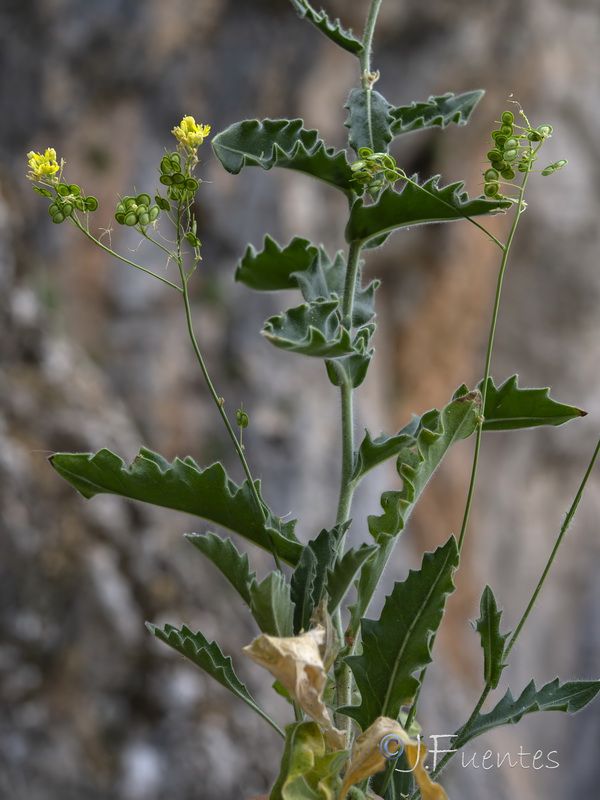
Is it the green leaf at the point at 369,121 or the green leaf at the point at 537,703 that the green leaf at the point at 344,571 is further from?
the green leaf at the point at 369,121

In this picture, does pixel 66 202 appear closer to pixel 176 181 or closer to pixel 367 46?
pixel 176 181

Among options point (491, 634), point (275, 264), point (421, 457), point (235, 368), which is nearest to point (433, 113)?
point (275, 264)

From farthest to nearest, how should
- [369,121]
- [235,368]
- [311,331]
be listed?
[235,368] < [369,121] < [311,331]

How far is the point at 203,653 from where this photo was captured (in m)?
0.57

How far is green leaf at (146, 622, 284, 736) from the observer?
572 millimetres

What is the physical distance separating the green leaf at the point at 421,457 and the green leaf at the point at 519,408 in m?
0.04

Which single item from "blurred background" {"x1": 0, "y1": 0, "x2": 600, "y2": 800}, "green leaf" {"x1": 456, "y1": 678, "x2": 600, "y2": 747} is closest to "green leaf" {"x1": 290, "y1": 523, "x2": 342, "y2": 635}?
"green leaf" {"x1": 456, "y1": 678, "x2": 600, "y2": 747}

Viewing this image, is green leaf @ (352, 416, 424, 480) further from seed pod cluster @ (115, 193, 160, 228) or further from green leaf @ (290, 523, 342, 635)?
seed pod cluster @ (115, 193, 160, 228)

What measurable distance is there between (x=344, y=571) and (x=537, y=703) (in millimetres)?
160

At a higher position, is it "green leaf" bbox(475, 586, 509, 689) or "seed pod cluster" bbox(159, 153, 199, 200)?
"seed pod cluster" bbox(159, 153, 199, 200)

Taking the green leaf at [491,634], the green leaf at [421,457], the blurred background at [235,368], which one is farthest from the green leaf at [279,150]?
the blurred background at [235,368]

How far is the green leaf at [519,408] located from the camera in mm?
623

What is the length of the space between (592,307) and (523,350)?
43cm

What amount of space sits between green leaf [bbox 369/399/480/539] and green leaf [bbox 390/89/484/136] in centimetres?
21
